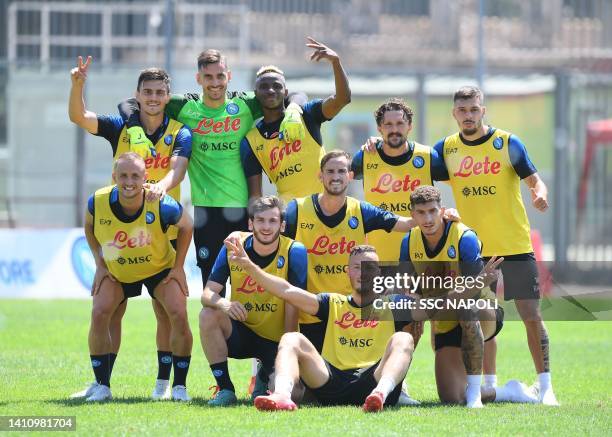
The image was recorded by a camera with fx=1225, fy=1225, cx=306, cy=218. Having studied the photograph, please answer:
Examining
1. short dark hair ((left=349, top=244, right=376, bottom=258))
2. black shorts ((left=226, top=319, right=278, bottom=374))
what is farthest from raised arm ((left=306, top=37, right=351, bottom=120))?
black shorts ((left=226, top=319, right=278, bottom=374))

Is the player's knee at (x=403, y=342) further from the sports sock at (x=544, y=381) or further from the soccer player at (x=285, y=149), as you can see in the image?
the soccer player at (x=285, y=149)

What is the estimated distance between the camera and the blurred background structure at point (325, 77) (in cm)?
1988

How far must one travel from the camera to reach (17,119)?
2033 cm

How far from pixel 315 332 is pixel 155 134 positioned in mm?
2009

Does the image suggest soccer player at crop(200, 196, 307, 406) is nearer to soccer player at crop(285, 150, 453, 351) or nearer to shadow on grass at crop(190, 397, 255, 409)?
shadow on grass at crop(190, 397, 255, 409)

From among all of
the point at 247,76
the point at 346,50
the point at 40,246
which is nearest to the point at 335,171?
the point at 40,246

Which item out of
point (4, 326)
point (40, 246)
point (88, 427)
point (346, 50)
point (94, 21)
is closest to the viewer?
point (88, 427)

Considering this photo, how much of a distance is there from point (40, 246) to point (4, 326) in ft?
11.6

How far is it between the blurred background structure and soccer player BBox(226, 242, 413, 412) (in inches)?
415

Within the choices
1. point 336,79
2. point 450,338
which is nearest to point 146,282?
point 336,79

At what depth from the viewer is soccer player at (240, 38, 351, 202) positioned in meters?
9.45

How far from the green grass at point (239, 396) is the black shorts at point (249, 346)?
374 millimetres

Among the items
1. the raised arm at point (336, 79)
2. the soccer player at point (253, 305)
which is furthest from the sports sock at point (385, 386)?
the raised arm at point (336, 79)

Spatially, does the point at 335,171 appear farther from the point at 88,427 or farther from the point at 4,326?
the point at 4,326
